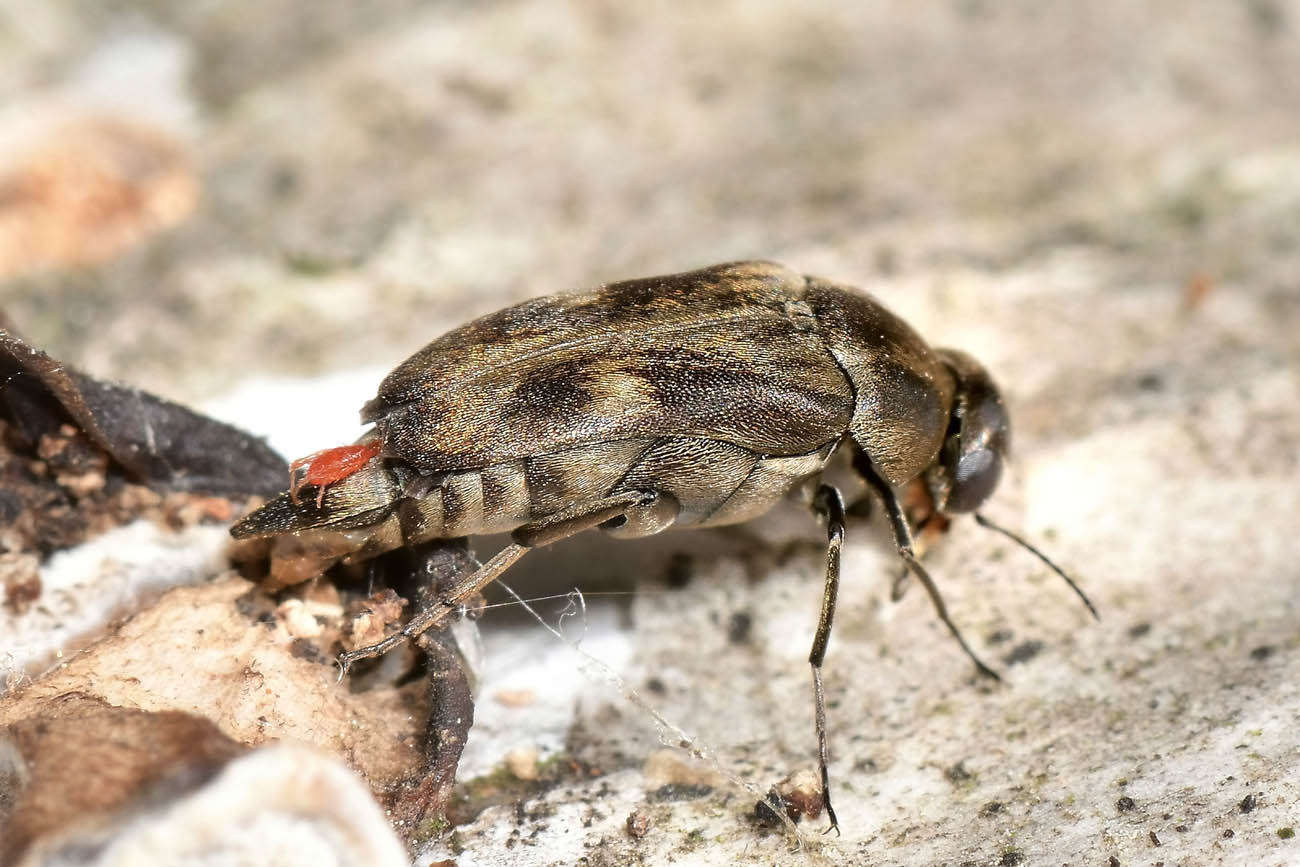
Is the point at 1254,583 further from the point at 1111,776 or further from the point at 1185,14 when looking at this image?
the point at 1185,14

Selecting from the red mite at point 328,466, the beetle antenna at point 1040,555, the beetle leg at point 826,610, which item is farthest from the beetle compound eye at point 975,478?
the red mite at point 328,466

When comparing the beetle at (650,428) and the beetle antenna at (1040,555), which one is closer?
the beetle at (650,428)

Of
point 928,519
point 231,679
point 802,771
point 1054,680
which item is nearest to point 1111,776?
point 1054,680

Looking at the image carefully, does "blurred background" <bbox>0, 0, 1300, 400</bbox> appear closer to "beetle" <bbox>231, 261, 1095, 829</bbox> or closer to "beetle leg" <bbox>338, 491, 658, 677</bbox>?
"beetle" <bbox>231, 261, 1095, 829</bbox>

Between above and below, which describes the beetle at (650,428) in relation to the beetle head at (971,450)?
above

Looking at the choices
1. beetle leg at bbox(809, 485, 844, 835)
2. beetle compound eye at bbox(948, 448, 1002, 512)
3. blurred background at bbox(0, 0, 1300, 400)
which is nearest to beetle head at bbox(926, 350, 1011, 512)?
beetle compound eye at bbox(948, 448, 1002, 512)

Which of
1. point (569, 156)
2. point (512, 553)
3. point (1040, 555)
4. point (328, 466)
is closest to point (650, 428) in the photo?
point (512, 553)

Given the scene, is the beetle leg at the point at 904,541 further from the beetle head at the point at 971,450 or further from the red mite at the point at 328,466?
the red mite at the point at 328,466
